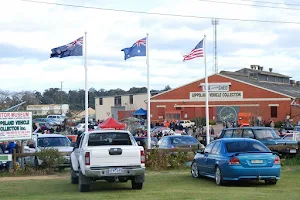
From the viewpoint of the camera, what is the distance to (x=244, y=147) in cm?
1619

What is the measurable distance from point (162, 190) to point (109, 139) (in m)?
2.19

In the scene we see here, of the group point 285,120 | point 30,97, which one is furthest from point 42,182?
point 30,97

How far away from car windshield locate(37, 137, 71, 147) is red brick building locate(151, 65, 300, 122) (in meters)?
46.0

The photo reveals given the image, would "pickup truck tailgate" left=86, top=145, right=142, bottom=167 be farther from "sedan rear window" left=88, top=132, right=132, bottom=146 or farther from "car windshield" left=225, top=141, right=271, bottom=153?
"car windshield" left=225, top=141, right=271, bottom=153

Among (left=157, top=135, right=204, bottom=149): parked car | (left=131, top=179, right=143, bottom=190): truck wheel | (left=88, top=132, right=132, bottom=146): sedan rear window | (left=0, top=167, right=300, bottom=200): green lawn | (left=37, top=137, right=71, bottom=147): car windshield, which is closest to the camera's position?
(left=0, top=167, right=300, bottom=200): green lawn

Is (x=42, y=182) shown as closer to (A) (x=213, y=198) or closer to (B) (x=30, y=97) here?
(A) (x=213, y=198)

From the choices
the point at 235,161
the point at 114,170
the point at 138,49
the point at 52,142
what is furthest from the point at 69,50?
the point at 235,161

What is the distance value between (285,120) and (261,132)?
4667 centimetres

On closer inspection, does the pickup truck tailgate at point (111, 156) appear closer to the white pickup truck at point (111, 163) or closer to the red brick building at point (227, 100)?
the white pickup truck at point (111, 163)

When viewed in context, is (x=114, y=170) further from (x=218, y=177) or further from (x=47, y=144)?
(x=47, y=144)

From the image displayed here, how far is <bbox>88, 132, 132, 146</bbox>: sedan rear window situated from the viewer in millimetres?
15844

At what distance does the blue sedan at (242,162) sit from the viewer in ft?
50.2

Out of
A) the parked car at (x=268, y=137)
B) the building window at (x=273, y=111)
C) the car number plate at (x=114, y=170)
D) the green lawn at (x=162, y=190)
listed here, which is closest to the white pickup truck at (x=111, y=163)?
the car number plate at (x=114, y=170)

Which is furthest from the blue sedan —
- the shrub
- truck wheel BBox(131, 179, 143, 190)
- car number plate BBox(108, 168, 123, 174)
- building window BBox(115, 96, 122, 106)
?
building window BBox(115, 96, 122, 106)
